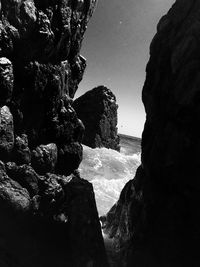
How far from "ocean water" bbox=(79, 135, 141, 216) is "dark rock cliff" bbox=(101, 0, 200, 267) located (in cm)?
1466

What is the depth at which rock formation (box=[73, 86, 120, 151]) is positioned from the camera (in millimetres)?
75375

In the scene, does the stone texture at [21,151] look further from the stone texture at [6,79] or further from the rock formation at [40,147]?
the stone texture at [6,79]

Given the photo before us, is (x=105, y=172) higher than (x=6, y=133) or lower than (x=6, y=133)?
lower

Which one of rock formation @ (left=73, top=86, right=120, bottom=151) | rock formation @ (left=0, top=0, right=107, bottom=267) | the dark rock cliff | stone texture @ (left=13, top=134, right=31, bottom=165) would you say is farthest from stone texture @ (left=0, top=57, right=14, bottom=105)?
rock formation @ (left=73, top=86, right=120, bottom=151)

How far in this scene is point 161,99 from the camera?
2559 cm

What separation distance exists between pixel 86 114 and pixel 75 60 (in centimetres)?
4303

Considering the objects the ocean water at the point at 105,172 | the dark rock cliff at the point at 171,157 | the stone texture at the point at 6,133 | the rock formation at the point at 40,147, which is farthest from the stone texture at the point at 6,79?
the ocean water at the point at 105,172

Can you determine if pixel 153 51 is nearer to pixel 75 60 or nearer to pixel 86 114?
pixel 75 60

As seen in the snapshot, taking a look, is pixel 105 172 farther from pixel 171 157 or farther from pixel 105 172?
pixel 171 157

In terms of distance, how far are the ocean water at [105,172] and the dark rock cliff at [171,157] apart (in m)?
14.7

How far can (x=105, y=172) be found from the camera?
59000 mm

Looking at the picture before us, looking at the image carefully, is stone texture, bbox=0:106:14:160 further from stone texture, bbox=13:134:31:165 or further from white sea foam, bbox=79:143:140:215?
white sea foam, bbox=79:143:140:215

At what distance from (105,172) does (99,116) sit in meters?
20.1

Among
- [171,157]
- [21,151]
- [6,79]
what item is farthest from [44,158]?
[171,157]
